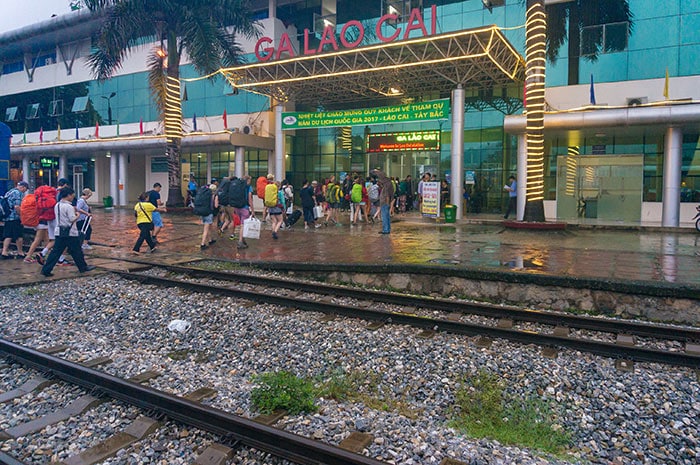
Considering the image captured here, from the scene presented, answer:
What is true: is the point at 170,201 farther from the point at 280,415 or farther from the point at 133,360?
the point at 280,415

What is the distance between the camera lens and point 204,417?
4113 millimetres

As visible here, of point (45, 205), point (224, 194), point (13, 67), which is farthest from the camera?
point (13, 67)

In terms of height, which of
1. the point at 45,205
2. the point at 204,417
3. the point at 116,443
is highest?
the point at 45,205

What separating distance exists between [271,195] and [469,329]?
29.1ft

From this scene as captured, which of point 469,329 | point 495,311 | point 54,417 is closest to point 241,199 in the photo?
point 495,311

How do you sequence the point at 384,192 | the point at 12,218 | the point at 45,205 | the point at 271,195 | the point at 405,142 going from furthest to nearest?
1. the point at 405,142
2. the point at 384,192
3. the point at 271,195
4. the point at 12,218
5. the point at 45,205

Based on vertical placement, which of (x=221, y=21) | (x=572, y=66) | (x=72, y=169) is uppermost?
(x=221, y=21)

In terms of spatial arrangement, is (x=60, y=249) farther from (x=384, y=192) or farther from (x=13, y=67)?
(x=13, y=67)

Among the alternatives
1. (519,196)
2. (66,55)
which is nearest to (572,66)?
(519,196)

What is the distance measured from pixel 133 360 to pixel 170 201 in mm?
21331

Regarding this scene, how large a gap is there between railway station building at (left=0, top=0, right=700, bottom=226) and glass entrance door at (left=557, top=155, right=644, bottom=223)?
0.18 feet

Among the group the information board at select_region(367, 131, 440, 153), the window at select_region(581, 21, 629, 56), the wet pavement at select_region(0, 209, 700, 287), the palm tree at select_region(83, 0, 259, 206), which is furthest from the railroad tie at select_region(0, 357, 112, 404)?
the window at select_region(581, 21, 629, 56)

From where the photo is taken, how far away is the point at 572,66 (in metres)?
22.1

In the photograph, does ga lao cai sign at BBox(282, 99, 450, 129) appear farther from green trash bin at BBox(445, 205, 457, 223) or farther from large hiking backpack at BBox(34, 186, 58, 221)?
large hiking backpack at BBox(34, 186, 58, 221)
